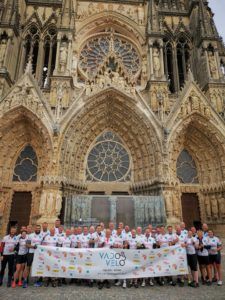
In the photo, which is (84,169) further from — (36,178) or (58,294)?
(58,294)

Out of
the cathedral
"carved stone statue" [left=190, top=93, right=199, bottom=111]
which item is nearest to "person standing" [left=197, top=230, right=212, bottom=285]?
the cathedral

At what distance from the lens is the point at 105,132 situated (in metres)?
A: 14.8

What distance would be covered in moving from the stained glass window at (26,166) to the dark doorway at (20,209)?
0.91 meters

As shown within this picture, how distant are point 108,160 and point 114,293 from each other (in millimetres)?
9576

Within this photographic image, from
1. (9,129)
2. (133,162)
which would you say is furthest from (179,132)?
(9,129)

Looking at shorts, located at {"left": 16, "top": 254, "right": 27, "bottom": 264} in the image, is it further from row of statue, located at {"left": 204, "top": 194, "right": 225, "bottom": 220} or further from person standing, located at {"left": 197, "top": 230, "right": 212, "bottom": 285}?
row of statue, located at {"left": 204, "top": 194, "right": 225, "bottom": 220}

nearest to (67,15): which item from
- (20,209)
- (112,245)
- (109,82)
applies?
(109,82)

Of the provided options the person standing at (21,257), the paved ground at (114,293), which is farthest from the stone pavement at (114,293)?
the person standing at (21,257)

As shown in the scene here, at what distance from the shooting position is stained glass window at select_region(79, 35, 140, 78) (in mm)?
16984

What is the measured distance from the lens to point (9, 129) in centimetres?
1321

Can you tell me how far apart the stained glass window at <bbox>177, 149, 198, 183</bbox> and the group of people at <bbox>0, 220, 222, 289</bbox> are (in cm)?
802

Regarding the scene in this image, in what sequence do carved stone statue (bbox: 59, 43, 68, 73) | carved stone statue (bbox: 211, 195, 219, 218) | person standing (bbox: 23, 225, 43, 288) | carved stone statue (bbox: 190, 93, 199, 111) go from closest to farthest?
person standing (bbox: 23, 225, 43, 288) → carved stone statue (bbox: 211, 195, 219, 218) → carved stone statue (bbox: 190, 93, 199, 111) → carved stone statue (bbox: 59, 43, 68, 73)

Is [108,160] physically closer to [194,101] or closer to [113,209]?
[113,209]

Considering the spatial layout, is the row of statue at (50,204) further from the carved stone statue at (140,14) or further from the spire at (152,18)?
the carved stone statue at (140,14)
